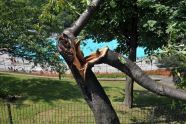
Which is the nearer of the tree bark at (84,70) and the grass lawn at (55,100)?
the tree bark at (84,70)

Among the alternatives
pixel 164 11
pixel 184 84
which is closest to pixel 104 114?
pixel 184 84

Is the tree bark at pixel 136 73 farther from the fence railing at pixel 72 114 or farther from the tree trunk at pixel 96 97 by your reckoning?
the fence railing at pixel 72 114

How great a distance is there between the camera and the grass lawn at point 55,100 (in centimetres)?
1532

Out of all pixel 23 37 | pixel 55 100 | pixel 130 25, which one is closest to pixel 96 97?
pixel 130 25

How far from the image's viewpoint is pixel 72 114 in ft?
50.8

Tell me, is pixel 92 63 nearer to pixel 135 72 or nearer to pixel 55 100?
pixel 135 72

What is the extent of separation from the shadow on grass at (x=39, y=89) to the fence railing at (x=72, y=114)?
168 centimetres

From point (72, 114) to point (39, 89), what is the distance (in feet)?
15.5

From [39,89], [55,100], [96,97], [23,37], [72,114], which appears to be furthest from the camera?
[39,89]

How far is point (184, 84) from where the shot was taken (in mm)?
8906

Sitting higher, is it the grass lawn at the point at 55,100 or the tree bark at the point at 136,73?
the tree bark at the point at 136,73

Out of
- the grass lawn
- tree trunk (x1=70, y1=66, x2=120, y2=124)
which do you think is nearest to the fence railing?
the grass lawn

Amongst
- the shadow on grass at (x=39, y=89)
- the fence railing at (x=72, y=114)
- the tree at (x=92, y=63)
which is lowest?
the fence railing at (x=72, y=114)

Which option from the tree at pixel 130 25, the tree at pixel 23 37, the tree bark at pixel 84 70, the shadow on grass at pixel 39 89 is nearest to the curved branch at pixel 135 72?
the tree bark at pixel 84 70
